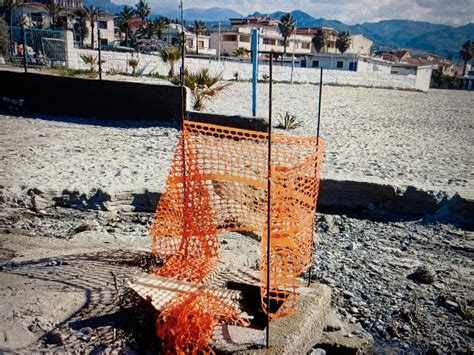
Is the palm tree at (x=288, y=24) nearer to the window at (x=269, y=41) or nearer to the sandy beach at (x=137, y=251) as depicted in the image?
the window at (x=269, y=41)

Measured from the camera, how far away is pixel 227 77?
30.0 metres

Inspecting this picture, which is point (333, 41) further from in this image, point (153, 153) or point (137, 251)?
point (137, 251)

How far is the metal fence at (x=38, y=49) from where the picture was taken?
20750mm

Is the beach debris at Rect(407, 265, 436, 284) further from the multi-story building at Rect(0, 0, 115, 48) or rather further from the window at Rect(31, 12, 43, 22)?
the window at Rect(31, 12, 43, 22)

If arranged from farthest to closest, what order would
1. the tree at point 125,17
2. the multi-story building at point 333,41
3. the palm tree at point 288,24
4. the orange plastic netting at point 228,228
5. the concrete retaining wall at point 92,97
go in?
the multi-story building at point 333,41 < the palm tree at point 288,24 < the tree at point 125,17 < the concrete retaining wall at point 92,97 < the orange plastic netting at point 228,228

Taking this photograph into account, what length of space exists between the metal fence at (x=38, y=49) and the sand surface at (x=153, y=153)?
38.2ft

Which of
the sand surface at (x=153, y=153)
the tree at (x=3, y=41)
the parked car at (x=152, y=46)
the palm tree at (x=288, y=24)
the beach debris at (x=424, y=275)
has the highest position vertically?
the palm tree at (x=288, y=24)

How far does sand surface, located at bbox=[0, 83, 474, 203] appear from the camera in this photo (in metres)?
5.93

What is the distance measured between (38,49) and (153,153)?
17884 mm

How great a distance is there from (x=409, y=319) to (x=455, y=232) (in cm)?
215

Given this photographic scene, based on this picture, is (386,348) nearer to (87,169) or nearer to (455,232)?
(455,232)

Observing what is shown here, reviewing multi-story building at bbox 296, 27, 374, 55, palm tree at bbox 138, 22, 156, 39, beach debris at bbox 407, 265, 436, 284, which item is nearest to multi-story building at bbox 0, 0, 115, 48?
palm tree at bbox 138, 22, 156, 39

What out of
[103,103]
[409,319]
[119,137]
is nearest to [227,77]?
[103,103]

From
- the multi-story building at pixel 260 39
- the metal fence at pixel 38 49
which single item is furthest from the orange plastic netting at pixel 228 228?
the multi-story building at pixel 260 39
